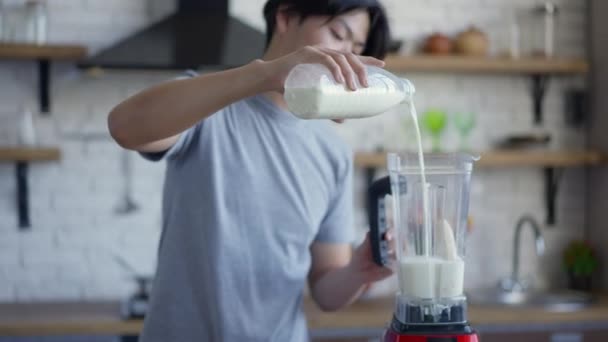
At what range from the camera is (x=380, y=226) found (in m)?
1.15

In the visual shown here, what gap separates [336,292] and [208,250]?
28 centimetres

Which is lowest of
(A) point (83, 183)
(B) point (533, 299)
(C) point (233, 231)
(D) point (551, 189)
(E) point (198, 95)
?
(B) point (533, 299)

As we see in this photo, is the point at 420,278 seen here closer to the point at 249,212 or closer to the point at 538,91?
the point at 249,212

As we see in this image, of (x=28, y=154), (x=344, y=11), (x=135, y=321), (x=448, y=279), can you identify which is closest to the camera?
(x=448, y=279)

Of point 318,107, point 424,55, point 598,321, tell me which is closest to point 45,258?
point 424,55

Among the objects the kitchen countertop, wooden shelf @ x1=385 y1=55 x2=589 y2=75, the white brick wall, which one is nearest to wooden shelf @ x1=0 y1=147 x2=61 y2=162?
the white brick wall

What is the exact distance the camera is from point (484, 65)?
2.85 metres

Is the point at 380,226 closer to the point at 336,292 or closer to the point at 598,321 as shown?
the point at 336,292

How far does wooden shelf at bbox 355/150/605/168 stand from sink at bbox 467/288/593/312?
1.55ft

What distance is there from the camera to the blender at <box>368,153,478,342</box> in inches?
36.9

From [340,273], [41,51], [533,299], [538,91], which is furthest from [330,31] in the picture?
[538,91]

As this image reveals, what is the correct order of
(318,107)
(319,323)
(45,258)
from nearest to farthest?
(318,107) < (319,323) < (45,258)

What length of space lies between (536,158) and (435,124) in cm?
40

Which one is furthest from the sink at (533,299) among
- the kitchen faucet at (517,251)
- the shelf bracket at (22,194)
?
the shelf bracket at (22,194)
